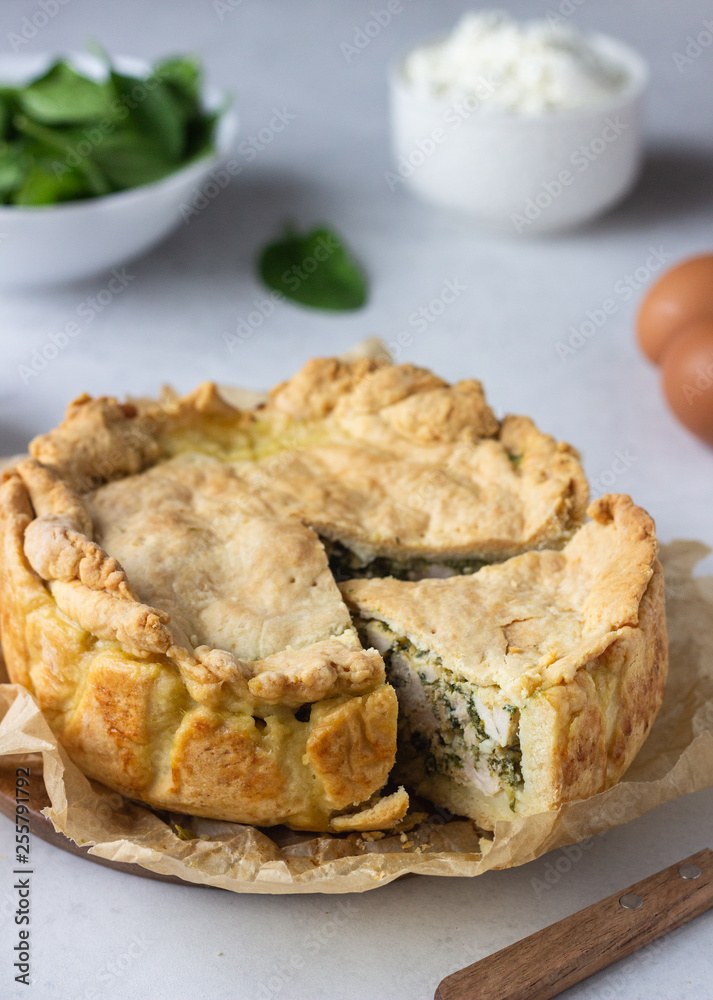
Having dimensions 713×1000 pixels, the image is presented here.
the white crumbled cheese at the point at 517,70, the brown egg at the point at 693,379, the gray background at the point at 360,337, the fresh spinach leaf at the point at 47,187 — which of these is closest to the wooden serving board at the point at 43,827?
the gray background at the point at 360,337

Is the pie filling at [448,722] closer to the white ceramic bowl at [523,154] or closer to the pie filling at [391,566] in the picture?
the pie filling at [391,566]

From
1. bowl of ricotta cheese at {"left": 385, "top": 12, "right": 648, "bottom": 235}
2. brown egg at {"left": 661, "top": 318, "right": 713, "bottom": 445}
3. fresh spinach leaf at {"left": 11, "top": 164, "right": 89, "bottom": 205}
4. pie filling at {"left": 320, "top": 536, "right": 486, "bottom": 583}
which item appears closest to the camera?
pie filling at {"left": 320, "top": 536, "right": 486, "bottom": 583}

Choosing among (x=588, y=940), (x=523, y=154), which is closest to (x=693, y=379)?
(x=523, y=154)

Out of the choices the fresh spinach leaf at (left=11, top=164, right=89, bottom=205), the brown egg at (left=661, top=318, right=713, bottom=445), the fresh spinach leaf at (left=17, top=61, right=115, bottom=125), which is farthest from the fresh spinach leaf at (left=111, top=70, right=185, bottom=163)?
the brown egg at (left=661, top=318, right=713, bottom=445)

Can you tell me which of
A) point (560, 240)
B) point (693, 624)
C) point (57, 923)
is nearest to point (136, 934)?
point (57, 923)

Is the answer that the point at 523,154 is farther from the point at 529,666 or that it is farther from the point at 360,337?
the point at 529,666

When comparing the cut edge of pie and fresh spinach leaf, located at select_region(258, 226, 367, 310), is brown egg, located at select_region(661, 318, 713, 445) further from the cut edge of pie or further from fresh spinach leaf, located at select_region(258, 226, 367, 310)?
fresh spinach leaf, located at select_region(258, 226, 367, 310)
